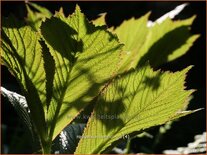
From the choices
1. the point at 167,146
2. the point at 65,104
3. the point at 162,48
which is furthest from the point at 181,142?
the point at 65,104

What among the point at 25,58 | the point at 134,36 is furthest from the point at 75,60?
the point at 134,36

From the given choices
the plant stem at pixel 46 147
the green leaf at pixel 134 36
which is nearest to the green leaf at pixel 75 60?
the plant stem at pixel 46 147

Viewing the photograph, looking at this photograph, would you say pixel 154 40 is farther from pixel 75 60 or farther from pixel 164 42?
pixel 75 60

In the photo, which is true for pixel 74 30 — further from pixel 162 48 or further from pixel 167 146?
pixel 167 146

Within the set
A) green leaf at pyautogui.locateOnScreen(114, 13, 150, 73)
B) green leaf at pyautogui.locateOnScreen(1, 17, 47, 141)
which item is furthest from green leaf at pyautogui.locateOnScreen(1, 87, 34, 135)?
green leaf at pyautogui.locateOnScreen(114, 13, 150, 73)

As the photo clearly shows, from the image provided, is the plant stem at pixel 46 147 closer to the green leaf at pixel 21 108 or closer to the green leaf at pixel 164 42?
the green leaf at pixel 21 108
